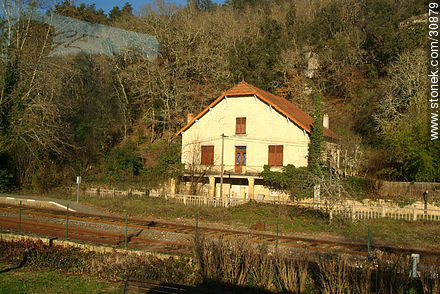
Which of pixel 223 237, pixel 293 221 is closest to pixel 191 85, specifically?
pixel 293 221

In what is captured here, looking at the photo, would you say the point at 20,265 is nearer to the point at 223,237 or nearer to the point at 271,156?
the point at 223,237

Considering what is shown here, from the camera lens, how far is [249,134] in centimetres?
3303

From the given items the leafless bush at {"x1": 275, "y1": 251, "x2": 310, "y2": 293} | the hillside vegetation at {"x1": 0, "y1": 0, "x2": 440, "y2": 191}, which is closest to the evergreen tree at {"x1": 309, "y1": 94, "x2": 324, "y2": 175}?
the hillside vegetation at {"x1": 0, "y1": 0, "x2": 440, "y2": 191}

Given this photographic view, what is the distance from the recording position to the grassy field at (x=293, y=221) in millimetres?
18484

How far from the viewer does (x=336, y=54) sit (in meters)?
52.6

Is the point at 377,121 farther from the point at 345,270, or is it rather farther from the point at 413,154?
the point at 345,270

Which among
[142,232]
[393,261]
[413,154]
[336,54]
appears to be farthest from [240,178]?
[336,54]

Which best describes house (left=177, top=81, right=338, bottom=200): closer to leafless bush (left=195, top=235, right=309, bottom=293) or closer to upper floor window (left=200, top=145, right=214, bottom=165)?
upper floor window (left=200, top=145, right=214, bottom=165)

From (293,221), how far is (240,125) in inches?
523

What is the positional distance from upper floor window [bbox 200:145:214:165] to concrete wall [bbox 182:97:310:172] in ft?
1.12

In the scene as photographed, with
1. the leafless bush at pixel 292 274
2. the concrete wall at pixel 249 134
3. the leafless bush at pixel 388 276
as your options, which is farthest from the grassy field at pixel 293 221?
the leafless bush at pixel 292 274

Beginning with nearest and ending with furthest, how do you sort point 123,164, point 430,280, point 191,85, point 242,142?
point 430,280
point 242,142
point 123,164
point 191,85

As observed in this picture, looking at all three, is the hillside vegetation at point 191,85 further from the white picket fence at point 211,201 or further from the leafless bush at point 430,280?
the leafless bush at point 430,280

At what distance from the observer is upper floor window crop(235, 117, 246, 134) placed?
3328 centimetres
